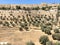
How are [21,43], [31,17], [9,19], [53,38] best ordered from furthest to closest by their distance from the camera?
1. [31,17]
2. [9,19]
3. [53,38]
4. [21,43]

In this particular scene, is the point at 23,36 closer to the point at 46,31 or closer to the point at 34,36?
the point at 34,36

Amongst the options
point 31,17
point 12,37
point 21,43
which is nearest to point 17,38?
point 12,37

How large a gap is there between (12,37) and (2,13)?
40.6 metres

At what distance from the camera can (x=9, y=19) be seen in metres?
71.5

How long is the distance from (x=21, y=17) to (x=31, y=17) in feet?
10.1

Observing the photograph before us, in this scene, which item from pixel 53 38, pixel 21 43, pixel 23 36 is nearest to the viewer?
pixel 21 43

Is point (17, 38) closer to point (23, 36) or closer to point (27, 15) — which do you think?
point (23, 36)

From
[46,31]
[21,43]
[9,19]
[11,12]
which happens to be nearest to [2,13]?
[11,12]

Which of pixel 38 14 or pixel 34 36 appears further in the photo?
pixel 38 14

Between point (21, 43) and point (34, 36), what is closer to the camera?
point (21, 43)

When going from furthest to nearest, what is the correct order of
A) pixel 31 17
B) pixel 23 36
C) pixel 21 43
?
pixel 31 17 < pixel 23 36 < pixel 21 43

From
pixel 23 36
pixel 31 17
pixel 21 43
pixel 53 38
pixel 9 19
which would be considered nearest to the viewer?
pixel 21 43

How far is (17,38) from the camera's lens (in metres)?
38.3

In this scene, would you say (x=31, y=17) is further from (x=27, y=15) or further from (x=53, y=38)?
(x=53, y=38)
